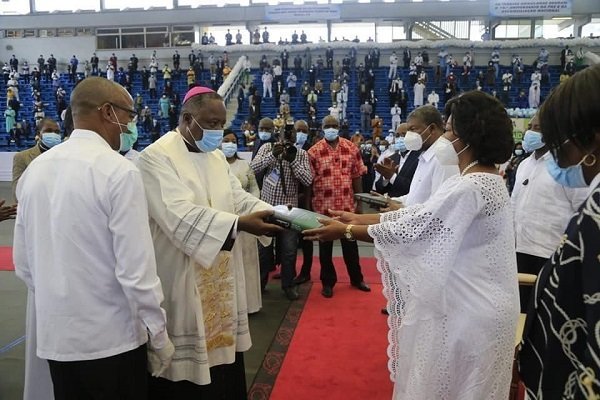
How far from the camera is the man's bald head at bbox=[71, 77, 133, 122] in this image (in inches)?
70.0

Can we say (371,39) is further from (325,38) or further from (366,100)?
(366,100)

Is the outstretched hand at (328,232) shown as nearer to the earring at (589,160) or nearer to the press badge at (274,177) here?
the earring at (589,160)

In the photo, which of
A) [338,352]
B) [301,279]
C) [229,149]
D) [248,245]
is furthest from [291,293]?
[229,149]

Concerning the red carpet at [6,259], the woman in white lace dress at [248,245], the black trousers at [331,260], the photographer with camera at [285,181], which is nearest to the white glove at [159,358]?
the woman in white lace dress at [248,245]

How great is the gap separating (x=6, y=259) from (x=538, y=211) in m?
5.80

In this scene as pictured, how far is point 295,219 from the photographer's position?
87.1 inches

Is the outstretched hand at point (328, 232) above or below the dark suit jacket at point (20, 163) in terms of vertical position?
below

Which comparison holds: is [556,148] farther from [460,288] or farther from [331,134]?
[331,134]

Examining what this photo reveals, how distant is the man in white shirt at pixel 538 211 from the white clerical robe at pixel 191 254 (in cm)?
185

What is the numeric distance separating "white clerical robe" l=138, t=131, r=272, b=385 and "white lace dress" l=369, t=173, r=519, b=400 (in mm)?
767

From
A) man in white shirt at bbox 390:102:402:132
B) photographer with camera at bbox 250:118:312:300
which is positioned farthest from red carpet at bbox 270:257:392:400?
man in white shirt at bbox 390:102:402:132

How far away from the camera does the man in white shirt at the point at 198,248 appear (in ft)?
6.76

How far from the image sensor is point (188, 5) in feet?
75.6

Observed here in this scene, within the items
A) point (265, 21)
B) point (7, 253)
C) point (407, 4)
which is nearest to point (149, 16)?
point (265, 21)
